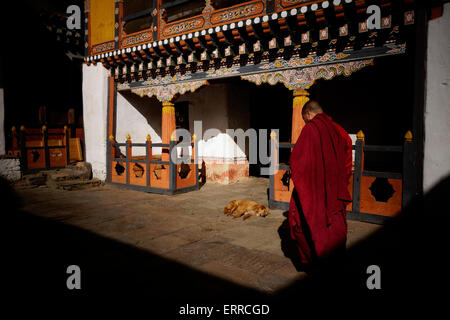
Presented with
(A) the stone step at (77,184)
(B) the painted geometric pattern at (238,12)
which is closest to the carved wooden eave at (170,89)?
(B) the painted geometric pattern at (238,12)

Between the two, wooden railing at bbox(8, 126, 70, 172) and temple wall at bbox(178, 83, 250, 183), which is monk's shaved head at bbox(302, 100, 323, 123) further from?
wooden railing at bbox(8, 126, 70, 172)

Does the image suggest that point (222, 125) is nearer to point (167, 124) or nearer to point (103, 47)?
point (167, 124)

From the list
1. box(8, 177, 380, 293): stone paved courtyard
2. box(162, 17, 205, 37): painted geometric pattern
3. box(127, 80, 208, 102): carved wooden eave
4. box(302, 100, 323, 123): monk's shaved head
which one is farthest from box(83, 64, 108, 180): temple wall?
box(302, 100, 323, 123): monk's shaved head

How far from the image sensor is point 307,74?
5121 mm

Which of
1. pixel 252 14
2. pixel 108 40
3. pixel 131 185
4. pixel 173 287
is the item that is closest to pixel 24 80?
pixel 108 40

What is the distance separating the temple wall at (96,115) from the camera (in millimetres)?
8000

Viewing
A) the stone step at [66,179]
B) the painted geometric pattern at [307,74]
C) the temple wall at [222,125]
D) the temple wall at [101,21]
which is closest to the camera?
the painted geometric pattern at [307,74]

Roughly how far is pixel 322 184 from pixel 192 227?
2262mm

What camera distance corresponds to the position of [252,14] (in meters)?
5.22

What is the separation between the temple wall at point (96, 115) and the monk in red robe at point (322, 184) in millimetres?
6683

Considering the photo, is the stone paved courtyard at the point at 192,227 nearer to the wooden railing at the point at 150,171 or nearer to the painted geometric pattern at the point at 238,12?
the wooden railing at the point at 150,171

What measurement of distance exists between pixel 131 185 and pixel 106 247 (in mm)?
3878

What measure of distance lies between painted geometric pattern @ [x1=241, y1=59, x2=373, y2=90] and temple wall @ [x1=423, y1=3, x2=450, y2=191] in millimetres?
834
